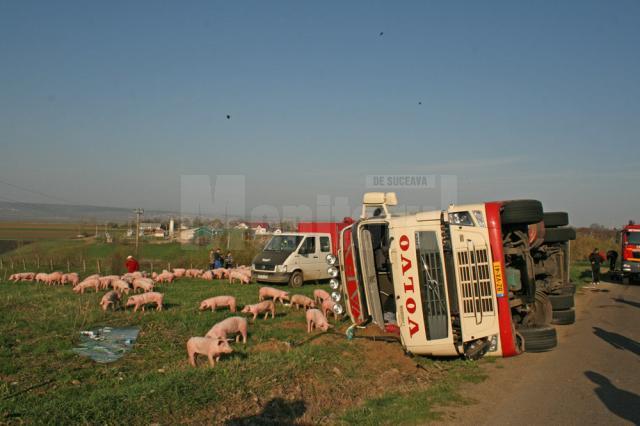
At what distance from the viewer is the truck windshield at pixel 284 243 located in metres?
21.6

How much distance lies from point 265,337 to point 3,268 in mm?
23485

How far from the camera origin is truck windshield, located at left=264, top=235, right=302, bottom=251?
21562mm

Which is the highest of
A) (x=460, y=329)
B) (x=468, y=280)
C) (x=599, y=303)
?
(x=468, y=280)

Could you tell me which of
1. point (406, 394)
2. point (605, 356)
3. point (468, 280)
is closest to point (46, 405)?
point (406, 394)

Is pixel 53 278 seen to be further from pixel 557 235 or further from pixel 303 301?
pixel 557 235

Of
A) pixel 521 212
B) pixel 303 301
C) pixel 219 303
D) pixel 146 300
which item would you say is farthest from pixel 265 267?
pixel 521 212

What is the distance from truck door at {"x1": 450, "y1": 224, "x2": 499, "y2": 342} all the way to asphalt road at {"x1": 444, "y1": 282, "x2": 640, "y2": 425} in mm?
860

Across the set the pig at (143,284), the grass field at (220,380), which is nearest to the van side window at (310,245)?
the pig at (143,284)

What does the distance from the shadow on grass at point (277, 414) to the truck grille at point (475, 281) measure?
9.93ft

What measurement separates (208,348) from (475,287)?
4.39 metres

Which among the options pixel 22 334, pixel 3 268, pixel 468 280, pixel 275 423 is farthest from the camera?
pixel 3 268

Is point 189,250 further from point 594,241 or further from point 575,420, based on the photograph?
point 594,241

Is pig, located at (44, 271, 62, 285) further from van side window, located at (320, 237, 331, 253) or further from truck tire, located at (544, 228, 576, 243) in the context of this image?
truck tire, located at (544, 228, 576, 243)

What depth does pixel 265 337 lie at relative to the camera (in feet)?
36.5
